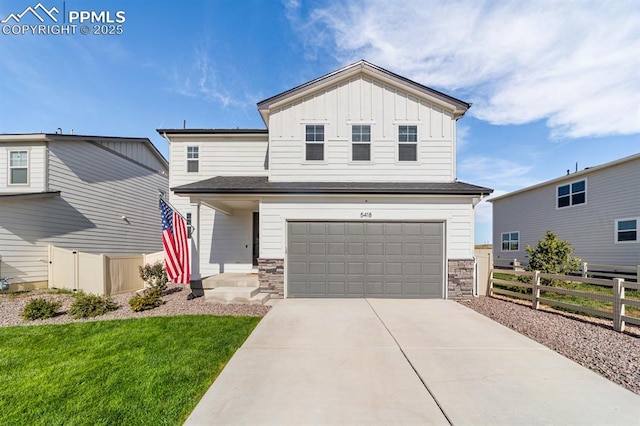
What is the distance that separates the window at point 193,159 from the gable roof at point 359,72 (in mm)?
3778

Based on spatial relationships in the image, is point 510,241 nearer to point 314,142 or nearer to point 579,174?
point 579,174

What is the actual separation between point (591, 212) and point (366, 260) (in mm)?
13444

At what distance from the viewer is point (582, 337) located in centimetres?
532

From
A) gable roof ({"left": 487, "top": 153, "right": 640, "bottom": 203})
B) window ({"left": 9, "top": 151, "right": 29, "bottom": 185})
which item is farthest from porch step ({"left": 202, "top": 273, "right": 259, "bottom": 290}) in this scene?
gable roof ({"left": 487, "top": 153, "right": 640, "bottom": 203})

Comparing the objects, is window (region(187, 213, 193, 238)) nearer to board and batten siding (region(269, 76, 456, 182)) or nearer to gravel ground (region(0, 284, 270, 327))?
gravel ground (region(0, 284, 270, 327))

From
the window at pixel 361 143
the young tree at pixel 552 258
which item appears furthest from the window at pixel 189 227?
the young tree at pixel 552 258

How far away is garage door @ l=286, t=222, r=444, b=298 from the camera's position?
8508mm

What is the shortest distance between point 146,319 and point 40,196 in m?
7.98

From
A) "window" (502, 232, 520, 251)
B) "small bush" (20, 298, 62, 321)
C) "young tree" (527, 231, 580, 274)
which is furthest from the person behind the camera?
"window" (502, 232, 520, 251)

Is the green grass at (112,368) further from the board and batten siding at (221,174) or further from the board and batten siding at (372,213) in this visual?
the board and batten siding at (221,174)

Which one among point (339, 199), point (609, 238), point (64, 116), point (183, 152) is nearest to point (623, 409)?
point (339, 199)

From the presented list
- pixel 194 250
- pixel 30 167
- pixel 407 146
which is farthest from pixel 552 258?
pixel 30 167

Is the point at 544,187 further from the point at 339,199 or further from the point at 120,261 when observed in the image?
the point at 120,261

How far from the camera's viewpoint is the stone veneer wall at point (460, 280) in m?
8.48
